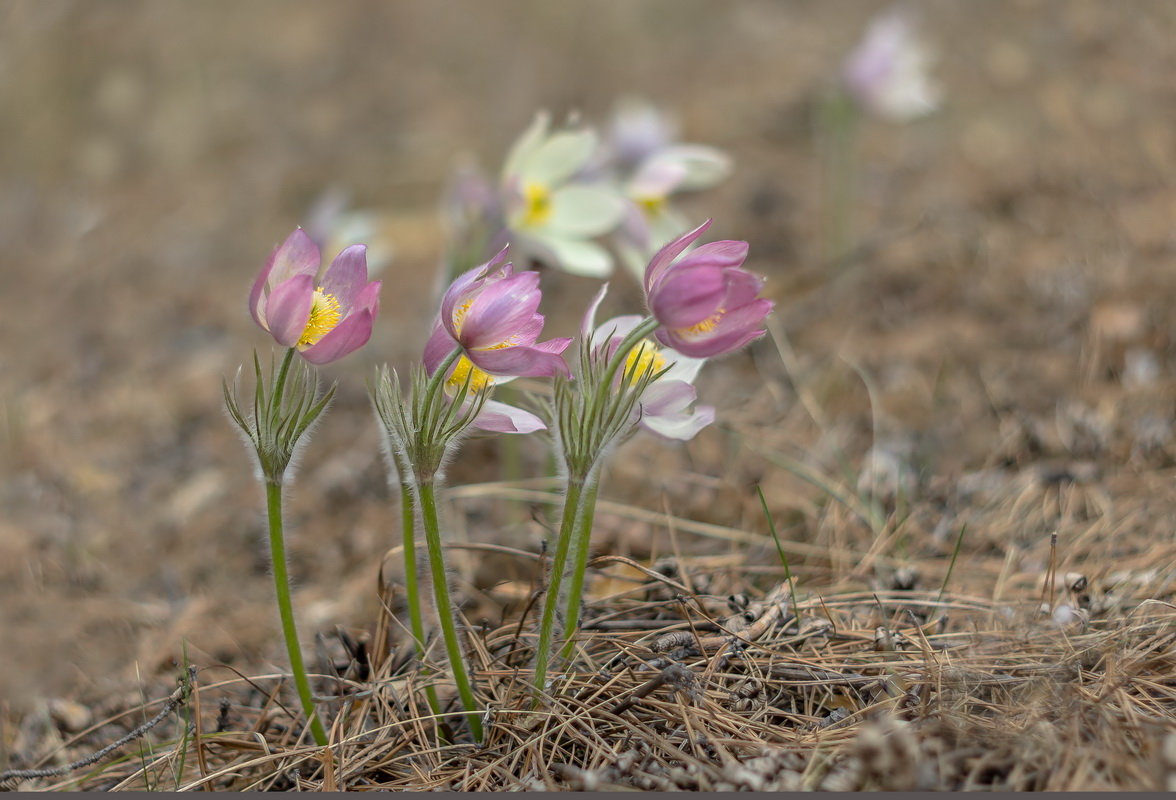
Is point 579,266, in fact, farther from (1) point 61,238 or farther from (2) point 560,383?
(1) point 61,238

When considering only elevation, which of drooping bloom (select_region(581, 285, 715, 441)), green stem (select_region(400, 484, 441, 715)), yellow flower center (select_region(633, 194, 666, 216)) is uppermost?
yellow flower center (select_region(633, 194, 666, 216))

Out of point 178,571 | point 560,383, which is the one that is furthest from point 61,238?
point 560,383

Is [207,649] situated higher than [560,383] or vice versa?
[560,383]

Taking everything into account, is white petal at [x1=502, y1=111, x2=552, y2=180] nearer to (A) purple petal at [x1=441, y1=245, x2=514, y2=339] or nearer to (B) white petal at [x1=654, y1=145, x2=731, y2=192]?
(B) white petal at [x1=654, y1=145, x2=731, y2=192]

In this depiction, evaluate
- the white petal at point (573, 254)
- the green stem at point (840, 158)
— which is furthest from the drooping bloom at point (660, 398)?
the green stem at point (840, 158)

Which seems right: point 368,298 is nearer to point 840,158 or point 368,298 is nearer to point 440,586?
point 440,586

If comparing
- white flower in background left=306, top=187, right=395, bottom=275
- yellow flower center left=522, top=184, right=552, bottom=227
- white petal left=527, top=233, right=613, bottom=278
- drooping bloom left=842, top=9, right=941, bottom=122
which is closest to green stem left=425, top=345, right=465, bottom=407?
white petal left=527, top=233, right=613, bottom=278
